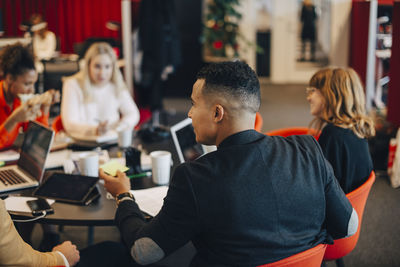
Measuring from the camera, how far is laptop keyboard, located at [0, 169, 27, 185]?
210 centimetres

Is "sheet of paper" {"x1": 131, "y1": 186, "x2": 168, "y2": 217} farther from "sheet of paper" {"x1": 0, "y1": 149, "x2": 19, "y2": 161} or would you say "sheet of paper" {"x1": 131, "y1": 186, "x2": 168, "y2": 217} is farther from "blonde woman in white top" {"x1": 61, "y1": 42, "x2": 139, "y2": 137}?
"blonde woman in white top" {"x1": 61, "y1": 42, "x2": 139, "y2": 137}

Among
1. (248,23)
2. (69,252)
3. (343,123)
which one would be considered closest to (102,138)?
(69,252)

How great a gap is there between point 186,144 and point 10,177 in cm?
84

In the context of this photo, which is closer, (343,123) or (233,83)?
(233,83)

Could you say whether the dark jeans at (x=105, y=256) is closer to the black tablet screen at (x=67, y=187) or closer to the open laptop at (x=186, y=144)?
the black tablet screen at (x=67, y=187)

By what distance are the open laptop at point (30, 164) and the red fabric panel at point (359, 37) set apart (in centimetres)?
510

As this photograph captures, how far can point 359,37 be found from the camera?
6762 millimetres

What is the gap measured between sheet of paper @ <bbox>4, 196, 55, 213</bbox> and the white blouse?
3.52ft

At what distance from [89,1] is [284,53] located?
154 inches

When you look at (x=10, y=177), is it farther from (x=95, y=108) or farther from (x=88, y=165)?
(x=95, y=108)

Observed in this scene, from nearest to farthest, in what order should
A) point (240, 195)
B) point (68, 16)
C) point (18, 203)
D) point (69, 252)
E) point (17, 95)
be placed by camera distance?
point (240, 195)
point (69, 252)
point (18, 203)
point (17, 95)
point (68, 16)

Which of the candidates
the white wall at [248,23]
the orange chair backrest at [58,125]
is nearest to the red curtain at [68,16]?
the white wall at [248,23]

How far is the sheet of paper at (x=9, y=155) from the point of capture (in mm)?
2430

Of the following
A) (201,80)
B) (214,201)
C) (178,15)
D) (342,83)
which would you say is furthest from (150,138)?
(178,15)
